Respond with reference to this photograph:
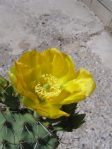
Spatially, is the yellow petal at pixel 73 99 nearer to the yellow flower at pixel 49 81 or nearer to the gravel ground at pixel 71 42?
the yellow flower at pixel 49 81

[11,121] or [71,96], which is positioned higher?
[71,96]

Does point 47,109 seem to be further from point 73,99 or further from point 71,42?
point 71,42

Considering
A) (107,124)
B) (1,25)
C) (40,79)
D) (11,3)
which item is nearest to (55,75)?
(40,79)

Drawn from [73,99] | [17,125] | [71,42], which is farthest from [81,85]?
[71,42]

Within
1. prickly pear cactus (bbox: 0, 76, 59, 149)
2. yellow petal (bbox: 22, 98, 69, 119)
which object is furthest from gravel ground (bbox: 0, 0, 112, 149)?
yellow petal (bbox: 22, 98, 69, 119)

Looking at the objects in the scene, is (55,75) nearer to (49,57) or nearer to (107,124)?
(49,57)

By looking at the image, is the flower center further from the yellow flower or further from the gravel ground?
the gravel ground
